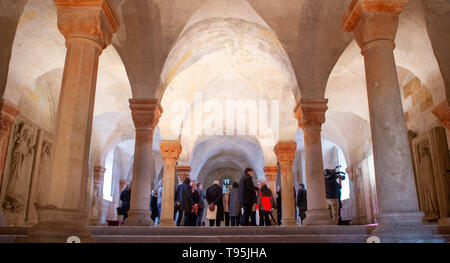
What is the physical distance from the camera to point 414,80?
10.5 metres

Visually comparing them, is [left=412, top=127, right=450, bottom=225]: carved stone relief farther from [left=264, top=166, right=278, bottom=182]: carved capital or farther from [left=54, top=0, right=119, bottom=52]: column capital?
[left=54, top=0, right=119, bottom=52]: column capital

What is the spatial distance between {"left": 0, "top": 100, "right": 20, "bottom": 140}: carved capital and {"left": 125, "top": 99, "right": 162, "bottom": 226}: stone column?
2.95m

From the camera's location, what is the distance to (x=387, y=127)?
4672 mm

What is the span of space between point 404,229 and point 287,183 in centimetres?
865

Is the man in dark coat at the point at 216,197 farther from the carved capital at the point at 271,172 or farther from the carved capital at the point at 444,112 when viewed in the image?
the carved capital at the point at 271,172

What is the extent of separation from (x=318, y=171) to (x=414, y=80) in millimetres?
4481

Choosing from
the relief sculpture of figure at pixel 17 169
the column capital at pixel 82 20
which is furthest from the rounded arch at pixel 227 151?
the column capital at pixel 82 20

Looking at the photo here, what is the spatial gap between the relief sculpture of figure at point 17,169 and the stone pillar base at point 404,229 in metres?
8.81

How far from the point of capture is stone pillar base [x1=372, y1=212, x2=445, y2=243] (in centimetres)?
416

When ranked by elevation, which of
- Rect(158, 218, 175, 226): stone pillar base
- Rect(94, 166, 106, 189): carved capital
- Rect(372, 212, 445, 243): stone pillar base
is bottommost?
Rect(372, 212, 445, 243): stone pillar base

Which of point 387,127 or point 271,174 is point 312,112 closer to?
point 387,127

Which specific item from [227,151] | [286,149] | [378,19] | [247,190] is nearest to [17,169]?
[247,190]

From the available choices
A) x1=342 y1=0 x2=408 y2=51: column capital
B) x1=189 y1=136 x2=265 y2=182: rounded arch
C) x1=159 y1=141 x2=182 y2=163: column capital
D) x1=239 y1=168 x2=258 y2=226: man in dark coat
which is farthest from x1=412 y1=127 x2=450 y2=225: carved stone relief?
x1=189 y1=136 x2=265 y2=182: rounded arch
